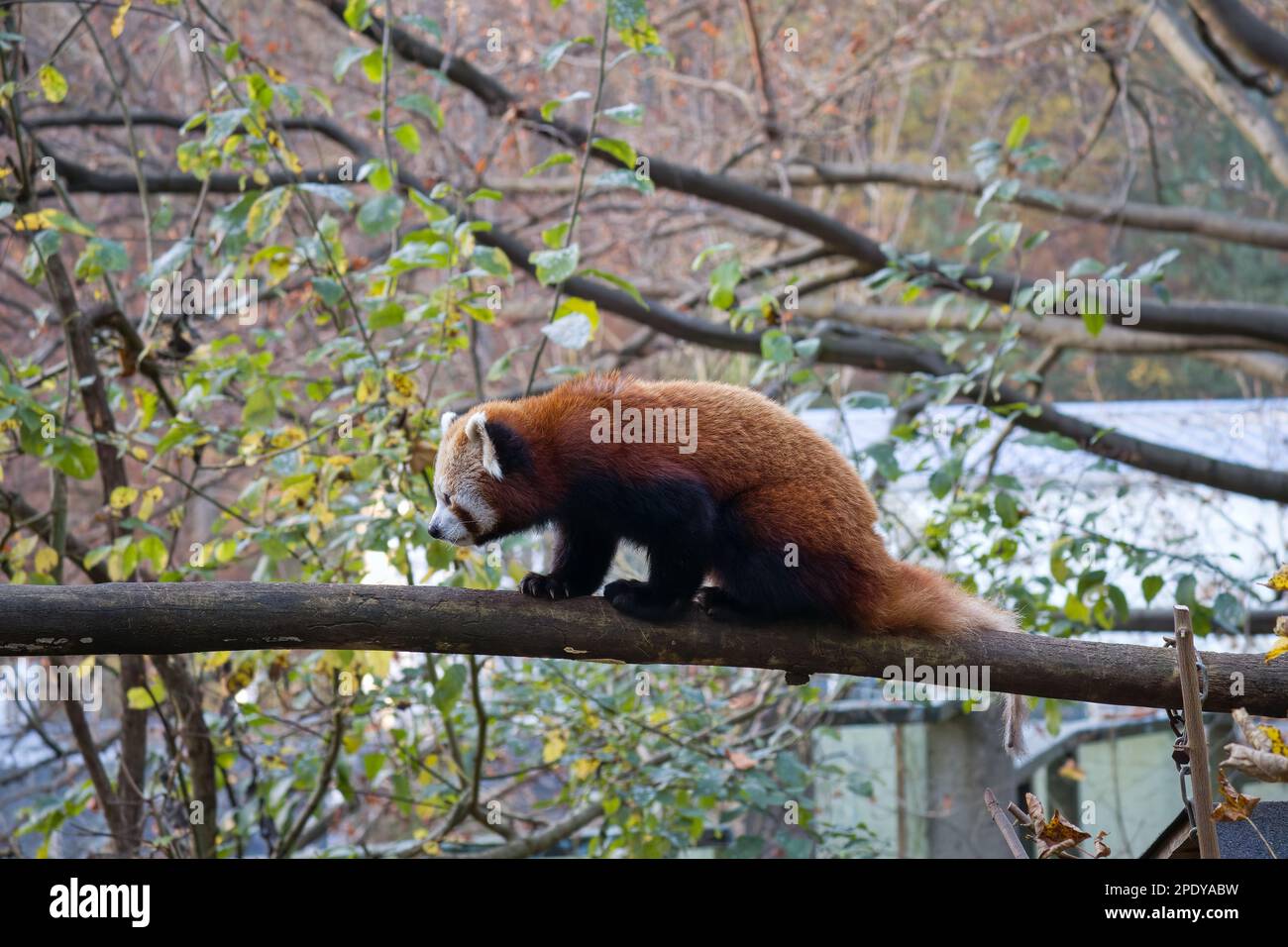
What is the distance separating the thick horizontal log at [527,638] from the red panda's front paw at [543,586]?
0.29 meters

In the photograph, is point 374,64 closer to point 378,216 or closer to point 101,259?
point 378,216

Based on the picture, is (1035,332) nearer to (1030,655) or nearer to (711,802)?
(711,802)

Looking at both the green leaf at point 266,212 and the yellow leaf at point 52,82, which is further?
the yellow leaf at point 52,82

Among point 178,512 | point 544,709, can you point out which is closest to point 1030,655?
point 544,709

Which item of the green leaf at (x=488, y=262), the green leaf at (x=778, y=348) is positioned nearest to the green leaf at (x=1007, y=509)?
the green leaf at (x=778, y=348)

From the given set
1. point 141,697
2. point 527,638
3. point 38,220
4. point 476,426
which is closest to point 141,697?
point 141,697

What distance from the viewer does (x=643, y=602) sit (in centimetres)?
305

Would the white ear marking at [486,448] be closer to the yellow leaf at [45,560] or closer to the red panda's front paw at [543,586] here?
A: the red panda's front paw at [543,586]

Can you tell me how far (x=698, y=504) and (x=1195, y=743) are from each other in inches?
59.7

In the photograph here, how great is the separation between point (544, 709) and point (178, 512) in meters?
1.90

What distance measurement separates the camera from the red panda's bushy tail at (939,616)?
3084mm

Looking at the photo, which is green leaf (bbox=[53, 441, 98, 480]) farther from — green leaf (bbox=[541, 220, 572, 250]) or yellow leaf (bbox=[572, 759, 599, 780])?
yellow leaf (bbox=[572, 759, 599, 780])

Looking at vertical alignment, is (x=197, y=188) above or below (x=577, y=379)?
above

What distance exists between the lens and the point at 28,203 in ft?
15.0
